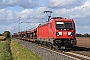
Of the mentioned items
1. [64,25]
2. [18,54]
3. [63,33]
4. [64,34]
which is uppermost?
[64,25]

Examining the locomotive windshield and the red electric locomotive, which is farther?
the locomotive windshield

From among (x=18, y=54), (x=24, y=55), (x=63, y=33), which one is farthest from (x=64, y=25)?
(x=24, y=55)

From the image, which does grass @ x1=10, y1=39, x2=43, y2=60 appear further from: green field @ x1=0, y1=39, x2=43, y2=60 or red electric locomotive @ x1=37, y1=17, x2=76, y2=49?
red electric locomotive @ x1=37, y1=17, x2=76, y2=49

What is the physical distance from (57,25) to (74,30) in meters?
1.99

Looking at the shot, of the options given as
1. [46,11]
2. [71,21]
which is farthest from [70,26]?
[46,11]

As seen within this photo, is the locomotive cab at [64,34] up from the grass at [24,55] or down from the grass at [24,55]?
up

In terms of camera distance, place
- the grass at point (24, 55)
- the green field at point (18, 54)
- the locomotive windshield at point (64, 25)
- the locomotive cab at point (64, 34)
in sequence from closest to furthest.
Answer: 1. the grass at point (24, 55)
2. the green field at point (18, 54)
3. the locomotive cab at point (64, 34)
4. the locomotive windshield at point (64, 25)

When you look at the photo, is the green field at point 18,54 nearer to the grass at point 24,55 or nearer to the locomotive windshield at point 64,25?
the grass at point 24,55

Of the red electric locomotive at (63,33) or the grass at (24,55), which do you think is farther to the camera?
the red electric locomotive at (63,33)

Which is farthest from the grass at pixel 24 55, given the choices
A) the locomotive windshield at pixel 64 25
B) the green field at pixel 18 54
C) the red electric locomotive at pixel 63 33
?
the locomotive windshield at pixel 64 25

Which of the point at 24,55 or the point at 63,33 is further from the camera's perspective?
the point at 63,33

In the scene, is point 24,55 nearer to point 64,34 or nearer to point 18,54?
point 18,54

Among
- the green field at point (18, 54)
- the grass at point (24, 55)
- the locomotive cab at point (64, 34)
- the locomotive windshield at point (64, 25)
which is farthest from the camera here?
the locomotive windshield at point (64, 25)

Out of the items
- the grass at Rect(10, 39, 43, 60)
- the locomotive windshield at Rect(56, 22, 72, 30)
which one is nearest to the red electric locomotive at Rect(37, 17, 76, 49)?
the locomotive windshield at Rect(56, 22, 72, 30)
